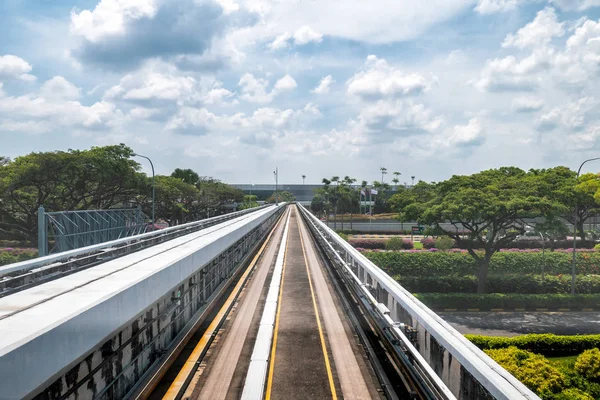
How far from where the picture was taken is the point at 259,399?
8812mm

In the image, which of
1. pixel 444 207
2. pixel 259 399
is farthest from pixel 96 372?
pixel 444 207

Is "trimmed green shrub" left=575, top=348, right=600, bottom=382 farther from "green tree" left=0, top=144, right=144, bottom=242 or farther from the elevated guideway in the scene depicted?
"green tree" left=0, top=144, right=144, bottom=242

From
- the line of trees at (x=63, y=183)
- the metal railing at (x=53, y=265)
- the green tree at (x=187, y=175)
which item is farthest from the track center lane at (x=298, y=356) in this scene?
the green tree at (x=187, y=175)

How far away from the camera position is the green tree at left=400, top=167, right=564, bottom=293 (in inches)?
1553

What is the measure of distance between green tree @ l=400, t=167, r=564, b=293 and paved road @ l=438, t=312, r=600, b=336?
546cm

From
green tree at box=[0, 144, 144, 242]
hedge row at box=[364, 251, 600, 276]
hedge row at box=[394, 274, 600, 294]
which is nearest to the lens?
hedge row at box=[394, 274, 600, 294]

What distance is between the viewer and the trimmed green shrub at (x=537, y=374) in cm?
1602

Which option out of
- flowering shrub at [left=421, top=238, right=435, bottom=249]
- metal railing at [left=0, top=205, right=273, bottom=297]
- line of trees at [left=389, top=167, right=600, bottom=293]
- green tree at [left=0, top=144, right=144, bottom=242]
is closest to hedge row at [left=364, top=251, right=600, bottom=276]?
line of trees at [left=389, top=167, right=600, bottom=293]

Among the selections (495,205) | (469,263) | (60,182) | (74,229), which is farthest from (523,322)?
(60,182)

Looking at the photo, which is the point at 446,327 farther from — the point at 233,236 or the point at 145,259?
the point at 233,236

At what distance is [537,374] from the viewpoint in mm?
16594

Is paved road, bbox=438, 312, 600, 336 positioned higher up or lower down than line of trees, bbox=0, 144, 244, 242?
lower down

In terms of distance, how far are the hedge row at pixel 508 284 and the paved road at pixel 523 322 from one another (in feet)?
14.5

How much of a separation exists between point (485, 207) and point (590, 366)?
888 inches
